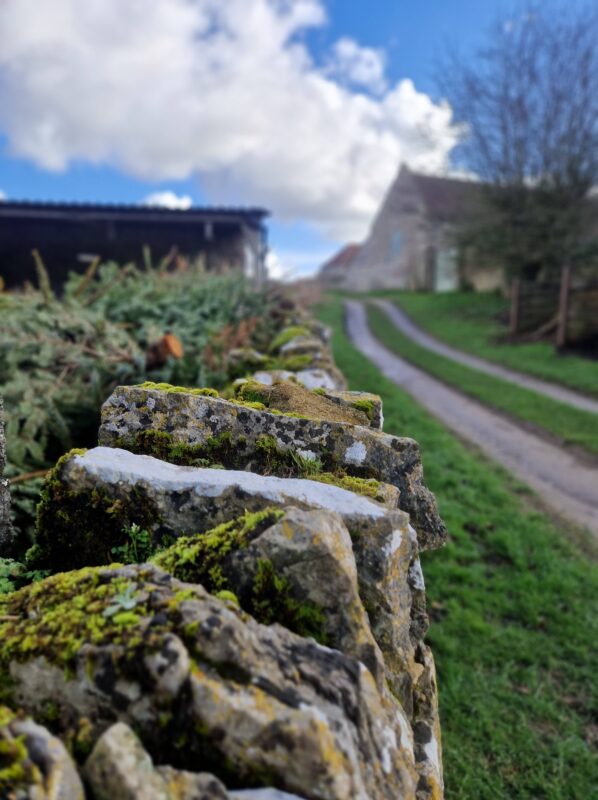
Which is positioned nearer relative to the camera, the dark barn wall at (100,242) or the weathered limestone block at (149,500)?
the weathered limestone block at (149,500)

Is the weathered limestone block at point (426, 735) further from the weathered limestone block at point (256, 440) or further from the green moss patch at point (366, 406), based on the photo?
the green moss patch at point (366, 406)

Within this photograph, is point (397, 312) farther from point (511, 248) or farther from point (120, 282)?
point (120, 282)

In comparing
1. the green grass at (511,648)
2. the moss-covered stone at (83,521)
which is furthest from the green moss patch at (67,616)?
the green grass at (511,648)

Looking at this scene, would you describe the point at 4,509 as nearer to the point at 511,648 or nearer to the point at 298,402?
the point at 298,402

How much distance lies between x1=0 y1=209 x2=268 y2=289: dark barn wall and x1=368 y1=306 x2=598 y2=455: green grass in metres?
6.50

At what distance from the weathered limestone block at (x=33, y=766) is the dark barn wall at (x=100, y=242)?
1582 centimetres

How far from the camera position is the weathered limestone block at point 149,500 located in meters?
1.71

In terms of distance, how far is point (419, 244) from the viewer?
39.8m

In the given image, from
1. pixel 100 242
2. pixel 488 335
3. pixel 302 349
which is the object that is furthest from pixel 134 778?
pixel 488 335

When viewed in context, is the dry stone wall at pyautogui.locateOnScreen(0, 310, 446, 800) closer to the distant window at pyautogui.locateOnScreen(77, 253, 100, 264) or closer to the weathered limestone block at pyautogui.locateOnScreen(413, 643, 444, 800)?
the weathered limestone block at pyautogui.locateOnScreen(413, 643, 444, 800)

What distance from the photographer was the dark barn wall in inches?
640

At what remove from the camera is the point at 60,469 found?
1.78 m

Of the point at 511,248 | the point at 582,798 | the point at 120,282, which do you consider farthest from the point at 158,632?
the point at 511,248

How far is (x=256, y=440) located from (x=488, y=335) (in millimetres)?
19616
